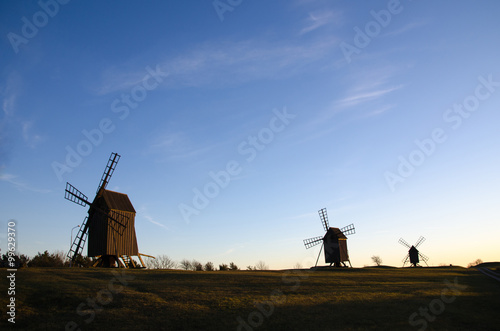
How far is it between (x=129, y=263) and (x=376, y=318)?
28.3 meters

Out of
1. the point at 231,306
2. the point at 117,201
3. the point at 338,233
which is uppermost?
the point at 117,201

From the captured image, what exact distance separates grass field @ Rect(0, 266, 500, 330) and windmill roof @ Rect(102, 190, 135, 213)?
10915 mm

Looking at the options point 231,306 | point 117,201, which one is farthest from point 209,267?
point 231,306

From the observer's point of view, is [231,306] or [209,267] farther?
[209,267]

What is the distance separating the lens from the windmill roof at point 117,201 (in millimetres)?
37737

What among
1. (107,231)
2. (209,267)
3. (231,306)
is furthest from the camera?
(209,267)

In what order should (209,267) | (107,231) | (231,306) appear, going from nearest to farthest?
(231,306) → (107,231) → (209,267)

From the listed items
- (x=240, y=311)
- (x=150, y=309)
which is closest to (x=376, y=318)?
(x=240, y=311)

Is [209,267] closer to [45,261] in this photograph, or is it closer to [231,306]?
[45,261]

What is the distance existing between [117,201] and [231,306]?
23.9 metres

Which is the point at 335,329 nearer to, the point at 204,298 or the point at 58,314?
the point at 204,298

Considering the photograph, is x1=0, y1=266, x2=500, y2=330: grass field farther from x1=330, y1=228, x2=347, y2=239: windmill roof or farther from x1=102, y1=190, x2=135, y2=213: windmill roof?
x1=330, y1=228, x2=347, y2=239: windmill roof

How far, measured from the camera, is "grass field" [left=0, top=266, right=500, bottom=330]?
16500mm

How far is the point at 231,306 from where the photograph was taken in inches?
777
